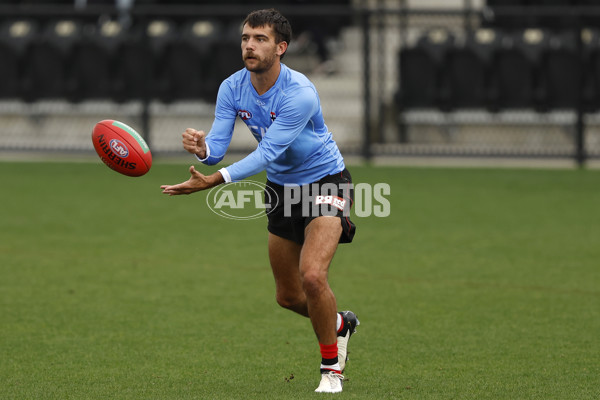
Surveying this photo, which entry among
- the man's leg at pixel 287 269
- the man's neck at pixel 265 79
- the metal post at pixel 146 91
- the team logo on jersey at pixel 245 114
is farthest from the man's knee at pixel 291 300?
the metal post at pixel 146 91

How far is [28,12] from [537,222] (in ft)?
31.7

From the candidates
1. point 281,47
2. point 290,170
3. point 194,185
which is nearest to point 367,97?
point 290,170

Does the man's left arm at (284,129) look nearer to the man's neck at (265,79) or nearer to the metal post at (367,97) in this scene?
the man's neck at (265,79)

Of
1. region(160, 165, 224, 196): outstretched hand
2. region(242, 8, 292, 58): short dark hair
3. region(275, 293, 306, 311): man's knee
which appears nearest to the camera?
region(160, 165, 224, 196): outstretched hand

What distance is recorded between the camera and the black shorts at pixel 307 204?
6.26m

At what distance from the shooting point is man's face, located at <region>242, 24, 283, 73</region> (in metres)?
5.96

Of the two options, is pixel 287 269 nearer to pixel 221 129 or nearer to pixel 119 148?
pixel 221 129

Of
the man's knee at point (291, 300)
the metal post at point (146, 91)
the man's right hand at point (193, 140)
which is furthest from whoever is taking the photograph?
the metal post at point (146, 91)

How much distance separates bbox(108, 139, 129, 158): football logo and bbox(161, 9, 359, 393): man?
42 centimetres

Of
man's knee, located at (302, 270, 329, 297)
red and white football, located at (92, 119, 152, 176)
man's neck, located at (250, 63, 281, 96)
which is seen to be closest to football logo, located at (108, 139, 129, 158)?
red and white football, located at (92, 119, 152, 176)

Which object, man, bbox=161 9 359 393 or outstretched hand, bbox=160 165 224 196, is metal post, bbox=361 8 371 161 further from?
Answer: outstretched hand, bbox=160 165 224 196

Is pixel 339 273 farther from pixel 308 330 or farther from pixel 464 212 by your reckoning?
pixel 464 212

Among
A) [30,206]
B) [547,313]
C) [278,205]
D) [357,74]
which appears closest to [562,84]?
[357,74]

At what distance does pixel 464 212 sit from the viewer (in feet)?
42.7
